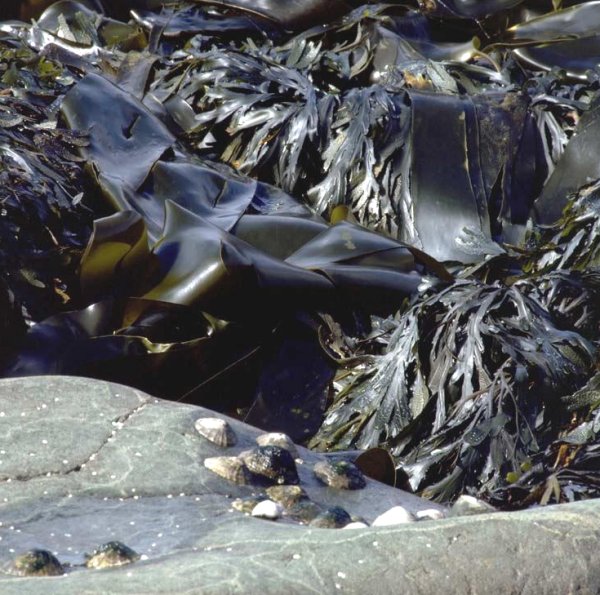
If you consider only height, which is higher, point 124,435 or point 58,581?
point 58,581

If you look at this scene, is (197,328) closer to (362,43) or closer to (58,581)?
(58,581)

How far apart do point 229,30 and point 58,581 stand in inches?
142

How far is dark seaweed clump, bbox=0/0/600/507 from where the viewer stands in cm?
271

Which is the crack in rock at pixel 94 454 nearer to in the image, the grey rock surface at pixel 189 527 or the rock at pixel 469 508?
the grey rock surface at pixel 189 527

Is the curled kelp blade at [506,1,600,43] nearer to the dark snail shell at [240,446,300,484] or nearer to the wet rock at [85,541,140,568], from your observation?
the dark snail shell at [240,446,300,484]

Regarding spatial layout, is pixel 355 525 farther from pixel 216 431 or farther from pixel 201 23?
pixel 201 23

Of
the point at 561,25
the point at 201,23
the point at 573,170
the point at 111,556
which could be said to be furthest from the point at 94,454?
the point at 561,25

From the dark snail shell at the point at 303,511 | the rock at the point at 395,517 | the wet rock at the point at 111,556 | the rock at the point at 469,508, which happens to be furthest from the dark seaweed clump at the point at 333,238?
the wet rock at the point at 111,556

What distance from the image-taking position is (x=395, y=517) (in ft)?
5.82

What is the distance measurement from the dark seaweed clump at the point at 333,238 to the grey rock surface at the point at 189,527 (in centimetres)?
65

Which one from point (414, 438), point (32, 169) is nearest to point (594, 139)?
point (414, 438)

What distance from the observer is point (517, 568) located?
1507mm

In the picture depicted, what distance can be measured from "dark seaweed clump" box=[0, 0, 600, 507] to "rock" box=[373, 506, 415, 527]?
483 millimetres

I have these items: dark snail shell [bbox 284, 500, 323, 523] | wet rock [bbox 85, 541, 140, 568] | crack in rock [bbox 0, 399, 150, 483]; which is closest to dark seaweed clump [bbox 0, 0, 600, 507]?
dark snail shell [bbox 284, 500, 323, 523]
